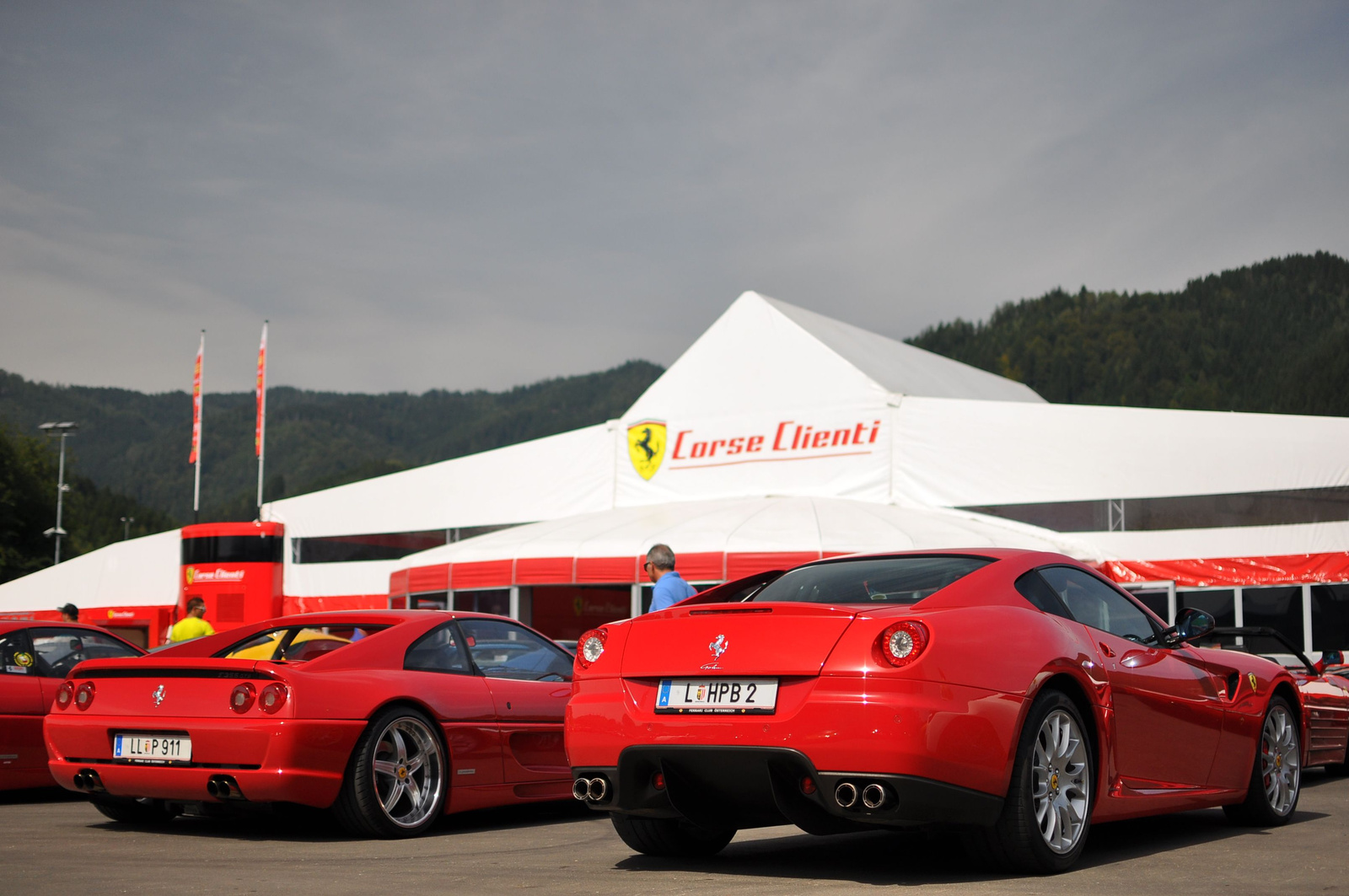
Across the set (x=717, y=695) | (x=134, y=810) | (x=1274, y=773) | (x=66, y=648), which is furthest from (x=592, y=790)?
(x=66, y=648)

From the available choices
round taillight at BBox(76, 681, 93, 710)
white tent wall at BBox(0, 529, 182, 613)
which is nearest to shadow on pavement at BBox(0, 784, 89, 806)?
round taillight at BBox(76, 681, 93, 710)

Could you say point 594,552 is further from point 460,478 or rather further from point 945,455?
point 460,478

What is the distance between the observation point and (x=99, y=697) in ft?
20.9

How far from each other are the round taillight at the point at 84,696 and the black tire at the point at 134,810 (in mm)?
575

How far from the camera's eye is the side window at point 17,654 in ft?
26.9

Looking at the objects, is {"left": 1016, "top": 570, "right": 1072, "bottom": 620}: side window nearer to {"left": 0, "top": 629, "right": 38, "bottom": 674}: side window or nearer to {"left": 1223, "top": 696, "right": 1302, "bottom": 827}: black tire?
{"left": 1223, "top": 696, "right": 1302, "bottom": 827}: black tire

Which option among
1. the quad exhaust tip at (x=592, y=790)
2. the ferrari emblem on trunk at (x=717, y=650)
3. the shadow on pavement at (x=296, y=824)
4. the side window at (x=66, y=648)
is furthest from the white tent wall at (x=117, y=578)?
the ferrari emblem on trunk at (x=717, y=650)

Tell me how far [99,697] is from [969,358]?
111555 mm

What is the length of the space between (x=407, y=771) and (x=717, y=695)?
2490mm

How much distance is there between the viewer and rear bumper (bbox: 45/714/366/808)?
5.81m

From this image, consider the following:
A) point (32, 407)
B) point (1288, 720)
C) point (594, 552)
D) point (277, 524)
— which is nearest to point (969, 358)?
point (277, 524)

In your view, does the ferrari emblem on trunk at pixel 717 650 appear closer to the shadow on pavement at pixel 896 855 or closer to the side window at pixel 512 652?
the shadow on pavement at pixel 896 855

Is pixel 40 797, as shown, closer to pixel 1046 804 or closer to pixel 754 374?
pixel 1046 804

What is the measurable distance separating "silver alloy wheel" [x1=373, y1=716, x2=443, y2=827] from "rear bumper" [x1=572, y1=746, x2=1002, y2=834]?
1.71 meters
